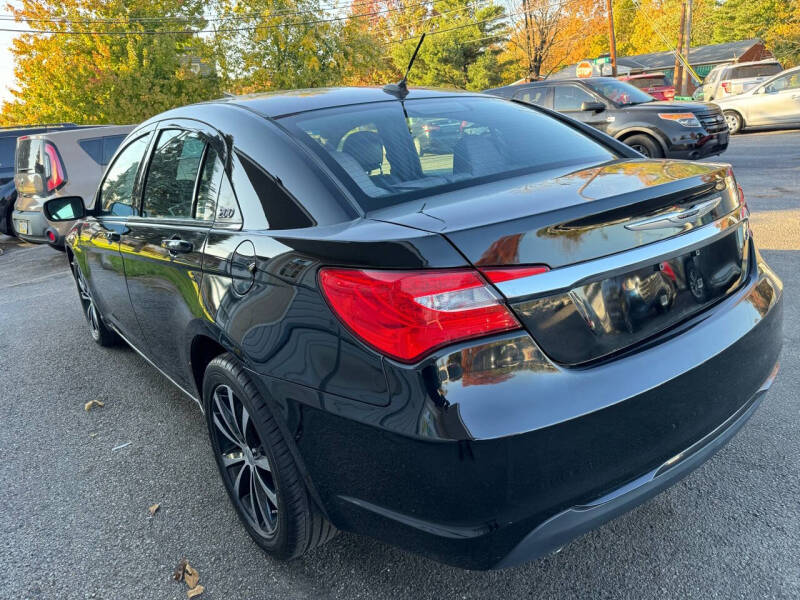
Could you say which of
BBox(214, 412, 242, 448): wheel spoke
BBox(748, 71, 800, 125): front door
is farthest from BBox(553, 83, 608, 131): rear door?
BBox(214, 412, 242, 448): wheel spoke

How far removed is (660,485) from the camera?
5.74 ft

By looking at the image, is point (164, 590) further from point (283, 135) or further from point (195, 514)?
point (283, 135)

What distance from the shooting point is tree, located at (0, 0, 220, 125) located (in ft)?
69.5

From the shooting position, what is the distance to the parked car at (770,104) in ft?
→ 55.1

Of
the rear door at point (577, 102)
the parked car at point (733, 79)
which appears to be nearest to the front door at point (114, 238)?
the rear door at point (577, 102)

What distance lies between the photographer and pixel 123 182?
3600 millimetres

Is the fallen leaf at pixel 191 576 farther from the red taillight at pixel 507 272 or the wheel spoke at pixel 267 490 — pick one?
the red taillight at pixel 507 272

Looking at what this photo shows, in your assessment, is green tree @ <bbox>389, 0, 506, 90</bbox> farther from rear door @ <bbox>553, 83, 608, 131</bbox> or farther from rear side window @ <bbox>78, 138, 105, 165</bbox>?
rear side window @ <bbox>78, 138, 105, 165</bbox>

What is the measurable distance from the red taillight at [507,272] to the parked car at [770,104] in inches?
745

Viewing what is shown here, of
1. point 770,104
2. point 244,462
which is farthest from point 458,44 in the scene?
point 244,462

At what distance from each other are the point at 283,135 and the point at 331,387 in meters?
1.01

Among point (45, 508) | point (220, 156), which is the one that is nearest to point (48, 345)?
point (45, 508)

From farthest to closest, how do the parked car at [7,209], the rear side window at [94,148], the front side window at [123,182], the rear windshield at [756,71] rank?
the rear windshield at [756,71] < the parked car at [7,209] < the rear side window at [94,148] < the front side window at [123,182]

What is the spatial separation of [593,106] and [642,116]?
0.86 metres
